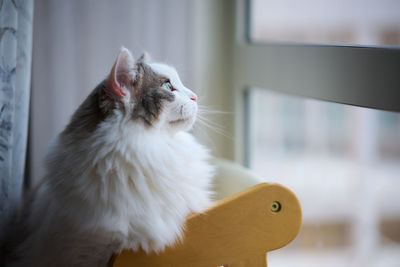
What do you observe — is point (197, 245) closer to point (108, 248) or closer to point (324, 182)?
point (108, 248)

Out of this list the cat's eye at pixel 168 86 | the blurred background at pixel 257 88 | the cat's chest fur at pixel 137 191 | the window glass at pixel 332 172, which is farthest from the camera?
the window glass at pixel 332 172

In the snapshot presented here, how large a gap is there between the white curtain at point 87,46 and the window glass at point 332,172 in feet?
1.42

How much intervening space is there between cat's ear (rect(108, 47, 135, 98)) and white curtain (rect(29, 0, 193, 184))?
0.52 m

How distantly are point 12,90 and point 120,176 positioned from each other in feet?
1.23

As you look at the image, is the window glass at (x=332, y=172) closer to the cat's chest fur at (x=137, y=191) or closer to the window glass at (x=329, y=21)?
the window glass at (x=329, y=21)

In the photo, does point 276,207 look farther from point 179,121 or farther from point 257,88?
point 257,88

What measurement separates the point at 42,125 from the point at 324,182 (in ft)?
4.92

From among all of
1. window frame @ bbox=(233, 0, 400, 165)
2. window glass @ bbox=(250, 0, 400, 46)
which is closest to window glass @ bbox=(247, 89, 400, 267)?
window frame @ bbox=(233, 0, 400, 165)

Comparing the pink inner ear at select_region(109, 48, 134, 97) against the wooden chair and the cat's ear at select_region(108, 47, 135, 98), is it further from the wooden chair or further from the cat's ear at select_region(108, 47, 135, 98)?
the wooden chair

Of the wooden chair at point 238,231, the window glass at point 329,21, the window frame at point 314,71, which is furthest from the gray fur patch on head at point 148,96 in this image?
the window glass at point 329,21

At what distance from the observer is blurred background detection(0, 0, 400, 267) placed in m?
1.24

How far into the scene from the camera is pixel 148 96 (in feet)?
2.68

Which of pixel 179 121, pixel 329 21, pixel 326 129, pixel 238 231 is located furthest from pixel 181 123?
pixel 326 129

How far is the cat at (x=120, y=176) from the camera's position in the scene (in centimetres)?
75
